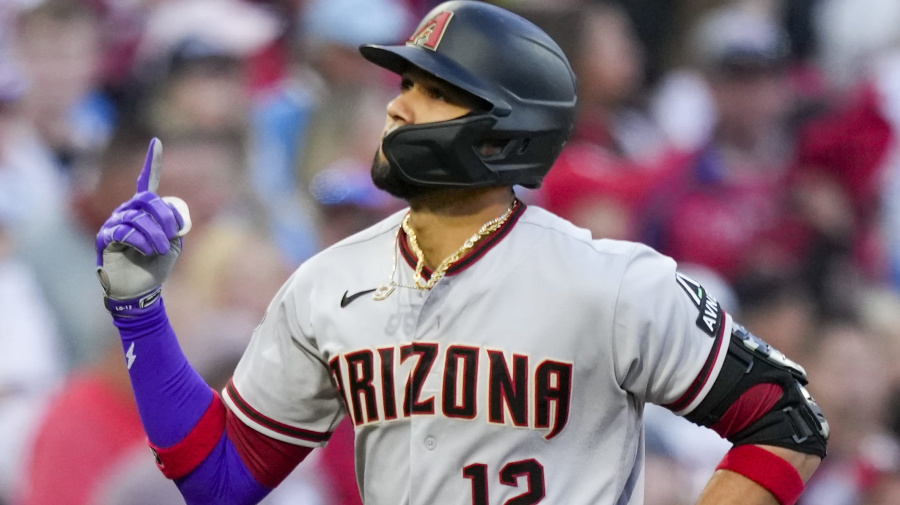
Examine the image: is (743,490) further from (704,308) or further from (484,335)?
(484,335)

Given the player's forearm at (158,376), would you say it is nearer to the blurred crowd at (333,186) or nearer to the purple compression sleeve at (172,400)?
the purple compression sleeve at (172,400)

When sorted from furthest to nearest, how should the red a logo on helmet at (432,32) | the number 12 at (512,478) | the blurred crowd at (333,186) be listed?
the blurred crowd at (333,186)
the red a logo on helmet at (432,32)
the number 12 at (512,478)

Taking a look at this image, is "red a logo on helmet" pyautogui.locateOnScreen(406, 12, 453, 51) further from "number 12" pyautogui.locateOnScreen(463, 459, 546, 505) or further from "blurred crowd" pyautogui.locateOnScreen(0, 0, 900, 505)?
"blurred crowd" pyautogui.locateOnScreen(0, 0, 900, 505)

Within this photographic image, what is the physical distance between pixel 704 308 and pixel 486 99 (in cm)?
55

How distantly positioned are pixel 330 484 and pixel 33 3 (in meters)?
2.28

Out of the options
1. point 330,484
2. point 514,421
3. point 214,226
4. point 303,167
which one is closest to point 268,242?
point 214,226

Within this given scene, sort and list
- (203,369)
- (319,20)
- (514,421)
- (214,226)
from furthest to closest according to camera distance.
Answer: (319,20), (214,226), (203,369), (514,421)

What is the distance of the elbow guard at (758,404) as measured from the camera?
2.29 meters

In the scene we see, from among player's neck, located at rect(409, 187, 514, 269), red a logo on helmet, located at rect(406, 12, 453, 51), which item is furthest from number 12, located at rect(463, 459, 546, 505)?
red a logo on helmet, located at rect(406, 12, 453, 51)

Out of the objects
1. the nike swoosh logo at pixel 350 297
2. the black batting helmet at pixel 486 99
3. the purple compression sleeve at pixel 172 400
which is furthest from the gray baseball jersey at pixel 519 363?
the purple compression sleeve at pixel 172 400

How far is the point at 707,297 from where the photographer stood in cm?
237

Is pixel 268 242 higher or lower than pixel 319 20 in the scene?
lower

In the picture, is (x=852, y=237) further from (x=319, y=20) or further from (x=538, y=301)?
(x=538, y=301)

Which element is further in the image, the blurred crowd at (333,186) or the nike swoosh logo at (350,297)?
the blurred crowd at (333,186)
